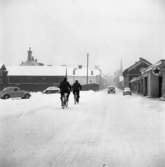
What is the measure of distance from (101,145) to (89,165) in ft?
4.10

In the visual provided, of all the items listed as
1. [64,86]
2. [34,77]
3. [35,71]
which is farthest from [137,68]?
[64,86]

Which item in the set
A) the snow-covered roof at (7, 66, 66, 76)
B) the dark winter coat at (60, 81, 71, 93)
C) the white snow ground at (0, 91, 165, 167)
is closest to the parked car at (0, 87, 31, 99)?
the dark winter coat at (60, 81, 71, 93)

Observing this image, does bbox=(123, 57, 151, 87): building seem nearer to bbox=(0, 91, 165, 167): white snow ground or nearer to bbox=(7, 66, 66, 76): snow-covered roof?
bbox=(7, 66, 66, 76): snow-covered roof

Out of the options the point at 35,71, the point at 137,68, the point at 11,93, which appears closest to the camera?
the point at 11,93

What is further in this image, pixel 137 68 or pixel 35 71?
pixel 35 71

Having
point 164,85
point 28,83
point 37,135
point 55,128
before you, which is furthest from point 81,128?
point 28,83

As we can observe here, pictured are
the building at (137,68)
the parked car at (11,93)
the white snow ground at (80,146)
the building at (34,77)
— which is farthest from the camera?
the building at (34,77)

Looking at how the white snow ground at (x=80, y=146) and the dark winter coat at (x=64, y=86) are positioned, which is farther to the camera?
the dark winter coat at (x=64, y=86)

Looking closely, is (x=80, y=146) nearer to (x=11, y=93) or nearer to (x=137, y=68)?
(x=11, y=93)

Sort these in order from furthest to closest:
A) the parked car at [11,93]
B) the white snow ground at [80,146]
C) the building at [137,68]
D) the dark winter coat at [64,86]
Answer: the building at [137,68] < the parked car at [11,93] < the dark winter coat at [64,86] < the white snow ground at [80,146]

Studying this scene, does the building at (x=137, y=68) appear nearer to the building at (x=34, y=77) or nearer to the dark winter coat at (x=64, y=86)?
the building at (x=34, y=77)

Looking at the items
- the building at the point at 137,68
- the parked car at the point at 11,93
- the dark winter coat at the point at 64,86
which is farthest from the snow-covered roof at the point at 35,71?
the dark winter coat at the point at 64,86

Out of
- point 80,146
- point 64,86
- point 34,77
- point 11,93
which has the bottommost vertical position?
point 80,146

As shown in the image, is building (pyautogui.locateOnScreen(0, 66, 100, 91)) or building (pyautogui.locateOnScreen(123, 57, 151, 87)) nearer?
building (pyautogui.locateOnScreen(123, 57, 151, 87))
